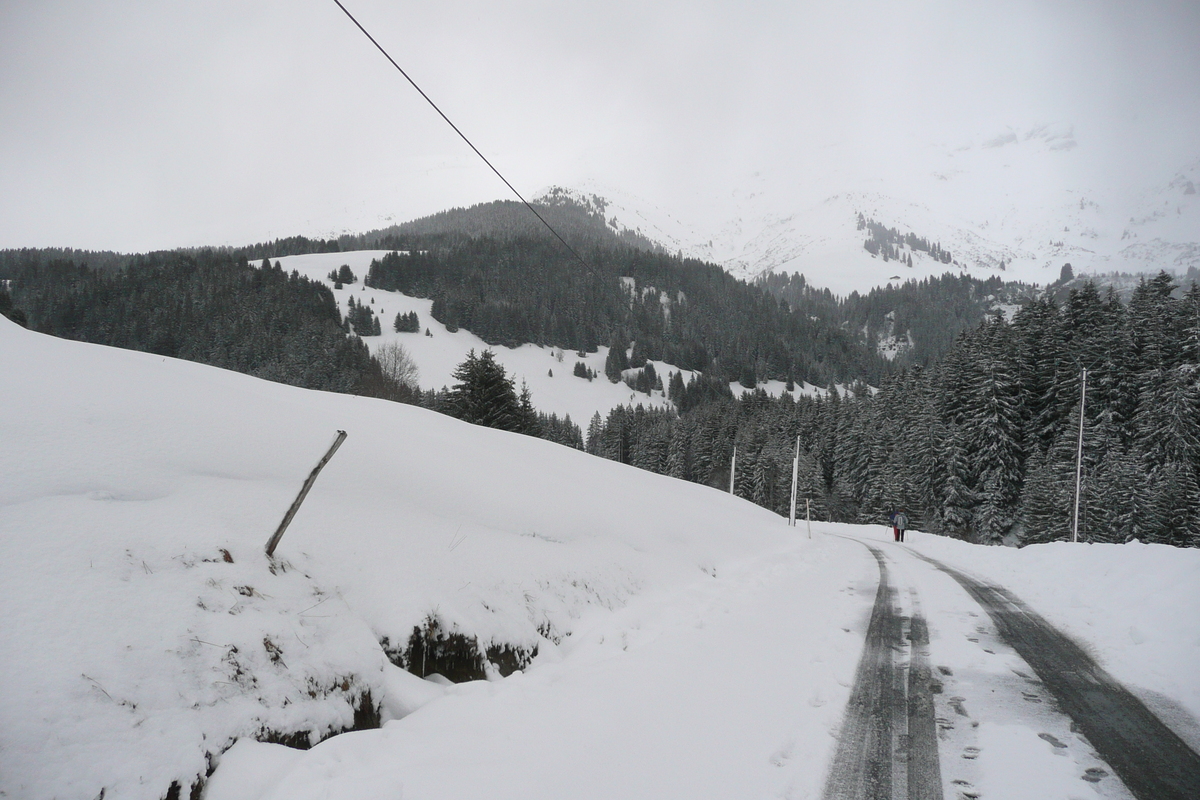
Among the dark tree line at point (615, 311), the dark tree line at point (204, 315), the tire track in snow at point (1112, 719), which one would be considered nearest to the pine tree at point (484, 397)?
the tire track in snow at point (1112, 719)

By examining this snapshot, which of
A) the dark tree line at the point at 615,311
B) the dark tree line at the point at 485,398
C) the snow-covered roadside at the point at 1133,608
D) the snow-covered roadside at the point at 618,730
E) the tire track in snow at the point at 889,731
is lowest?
the snow-covered roadside at the point at 618,730

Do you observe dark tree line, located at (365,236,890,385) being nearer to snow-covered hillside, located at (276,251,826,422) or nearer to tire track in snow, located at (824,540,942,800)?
snow-covered hillside, located at (276,251,826,422)

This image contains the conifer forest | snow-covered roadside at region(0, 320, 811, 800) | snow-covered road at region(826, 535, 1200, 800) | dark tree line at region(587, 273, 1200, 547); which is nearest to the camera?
snow-covered roadside at region(0, 320, 811, 800)

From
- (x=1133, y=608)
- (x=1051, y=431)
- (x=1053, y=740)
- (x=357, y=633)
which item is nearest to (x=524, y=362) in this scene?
(x=1051, y=431)

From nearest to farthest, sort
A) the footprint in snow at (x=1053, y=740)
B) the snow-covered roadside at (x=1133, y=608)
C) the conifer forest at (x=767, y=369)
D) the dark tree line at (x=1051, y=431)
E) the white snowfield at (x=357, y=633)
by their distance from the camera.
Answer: the white snowfield at (x=357, y=633) < the footprint in snow at (x=1053, y=740) < the snow-covered roadside at (x=1133, y=608) < the dark tree line at (x=1051, y=431) < the conifer forest at (x=767, y=369)

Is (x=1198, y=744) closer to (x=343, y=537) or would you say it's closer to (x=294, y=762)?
(x=294, y=762)

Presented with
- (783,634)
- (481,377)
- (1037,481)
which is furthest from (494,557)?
(1037,481)

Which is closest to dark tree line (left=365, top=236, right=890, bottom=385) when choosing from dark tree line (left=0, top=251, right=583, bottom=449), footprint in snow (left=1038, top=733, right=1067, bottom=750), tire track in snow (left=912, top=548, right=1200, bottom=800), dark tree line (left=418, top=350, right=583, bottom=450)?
dark tree line (left=0, top=251, right=583, bottom=449)

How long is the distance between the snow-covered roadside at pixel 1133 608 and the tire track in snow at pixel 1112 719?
0.17 metres

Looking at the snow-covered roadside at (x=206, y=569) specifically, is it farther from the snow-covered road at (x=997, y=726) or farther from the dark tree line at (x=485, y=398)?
the dark tree line at (x=485, y=398)

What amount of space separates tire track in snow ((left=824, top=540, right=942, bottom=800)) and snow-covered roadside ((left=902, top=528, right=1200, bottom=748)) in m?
1.88

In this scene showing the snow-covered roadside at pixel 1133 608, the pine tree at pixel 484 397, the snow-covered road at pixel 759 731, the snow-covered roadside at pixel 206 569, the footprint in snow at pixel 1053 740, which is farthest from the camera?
the pine tree at pixel 484 397

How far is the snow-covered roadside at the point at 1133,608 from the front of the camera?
198 inches

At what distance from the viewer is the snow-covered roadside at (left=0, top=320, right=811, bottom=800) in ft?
9.02
